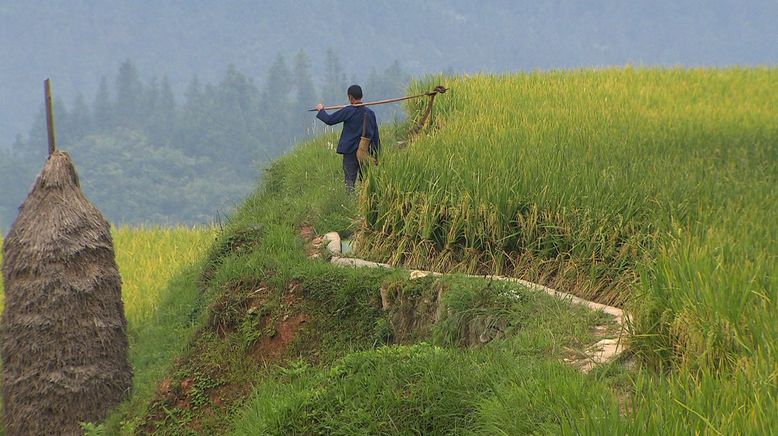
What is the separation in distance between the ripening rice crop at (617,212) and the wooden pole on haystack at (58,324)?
8.80ft

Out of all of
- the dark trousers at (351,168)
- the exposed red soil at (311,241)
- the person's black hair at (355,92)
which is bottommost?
the exposed red soil at (311,241)

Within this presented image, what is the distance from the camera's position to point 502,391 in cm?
564

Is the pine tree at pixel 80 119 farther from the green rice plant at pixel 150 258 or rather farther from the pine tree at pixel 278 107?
the green rice plant at pixel 150 258

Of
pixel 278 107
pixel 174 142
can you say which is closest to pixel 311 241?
pixel 174 142

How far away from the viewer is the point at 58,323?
9.99 metres

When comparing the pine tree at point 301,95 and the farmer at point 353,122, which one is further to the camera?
the pine tree at point 301,95

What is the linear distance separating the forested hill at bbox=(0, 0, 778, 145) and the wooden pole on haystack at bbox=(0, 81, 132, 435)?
16219 centimetres

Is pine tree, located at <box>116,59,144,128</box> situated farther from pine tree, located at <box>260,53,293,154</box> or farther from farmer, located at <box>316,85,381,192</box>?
farmer, located at <box>316,85,381,192</box>

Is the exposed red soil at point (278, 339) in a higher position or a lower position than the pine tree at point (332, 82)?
higher

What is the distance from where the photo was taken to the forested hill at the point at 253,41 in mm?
170500

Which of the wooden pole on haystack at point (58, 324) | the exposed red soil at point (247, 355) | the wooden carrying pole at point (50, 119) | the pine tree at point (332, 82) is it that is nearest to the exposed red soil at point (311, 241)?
the exposed red soil at point (247, 355)

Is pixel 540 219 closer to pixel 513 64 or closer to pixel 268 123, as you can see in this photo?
pixel 268 123

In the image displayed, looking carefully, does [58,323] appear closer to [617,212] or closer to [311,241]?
[311,241]

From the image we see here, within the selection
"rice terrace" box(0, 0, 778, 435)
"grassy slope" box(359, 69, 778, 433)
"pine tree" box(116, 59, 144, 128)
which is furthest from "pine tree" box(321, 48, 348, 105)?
"grassy slope" box(359, 69, 778, 433)
